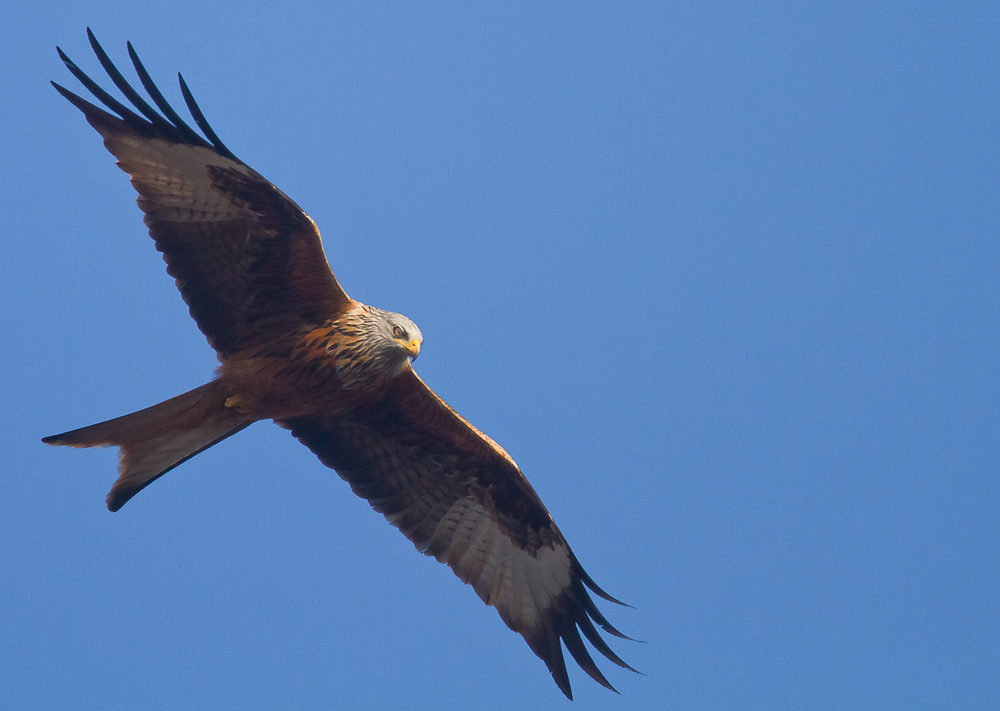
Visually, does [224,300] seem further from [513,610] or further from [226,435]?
[513,610]

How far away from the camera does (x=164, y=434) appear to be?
5.95 metres

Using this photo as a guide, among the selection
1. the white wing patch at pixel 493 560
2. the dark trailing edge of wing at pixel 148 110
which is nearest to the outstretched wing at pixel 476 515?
the white wing patch at pixel 493 560

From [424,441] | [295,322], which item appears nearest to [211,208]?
[295,322]

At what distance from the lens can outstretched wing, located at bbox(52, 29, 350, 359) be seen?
556 cm

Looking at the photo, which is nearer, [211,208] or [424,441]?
[211,208]

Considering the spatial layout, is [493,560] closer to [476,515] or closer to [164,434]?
[476,515]

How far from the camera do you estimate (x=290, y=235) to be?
18.9 ft

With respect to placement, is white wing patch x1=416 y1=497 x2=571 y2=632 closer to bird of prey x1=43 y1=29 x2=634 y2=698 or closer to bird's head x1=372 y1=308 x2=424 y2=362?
bird of prey x1=43 y1=29 x2=634 y2=698

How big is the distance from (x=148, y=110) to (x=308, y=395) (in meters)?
1.87

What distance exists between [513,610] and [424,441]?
1.32 meters

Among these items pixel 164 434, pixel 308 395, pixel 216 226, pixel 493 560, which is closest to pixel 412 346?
pixel 308 395

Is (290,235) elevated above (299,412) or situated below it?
above

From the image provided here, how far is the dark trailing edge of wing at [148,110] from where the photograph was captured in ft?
17.4

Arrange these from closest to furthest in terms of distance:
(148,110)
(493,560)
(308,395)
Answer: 1. (148,110)
2. (308,395)
3. (493,560)
